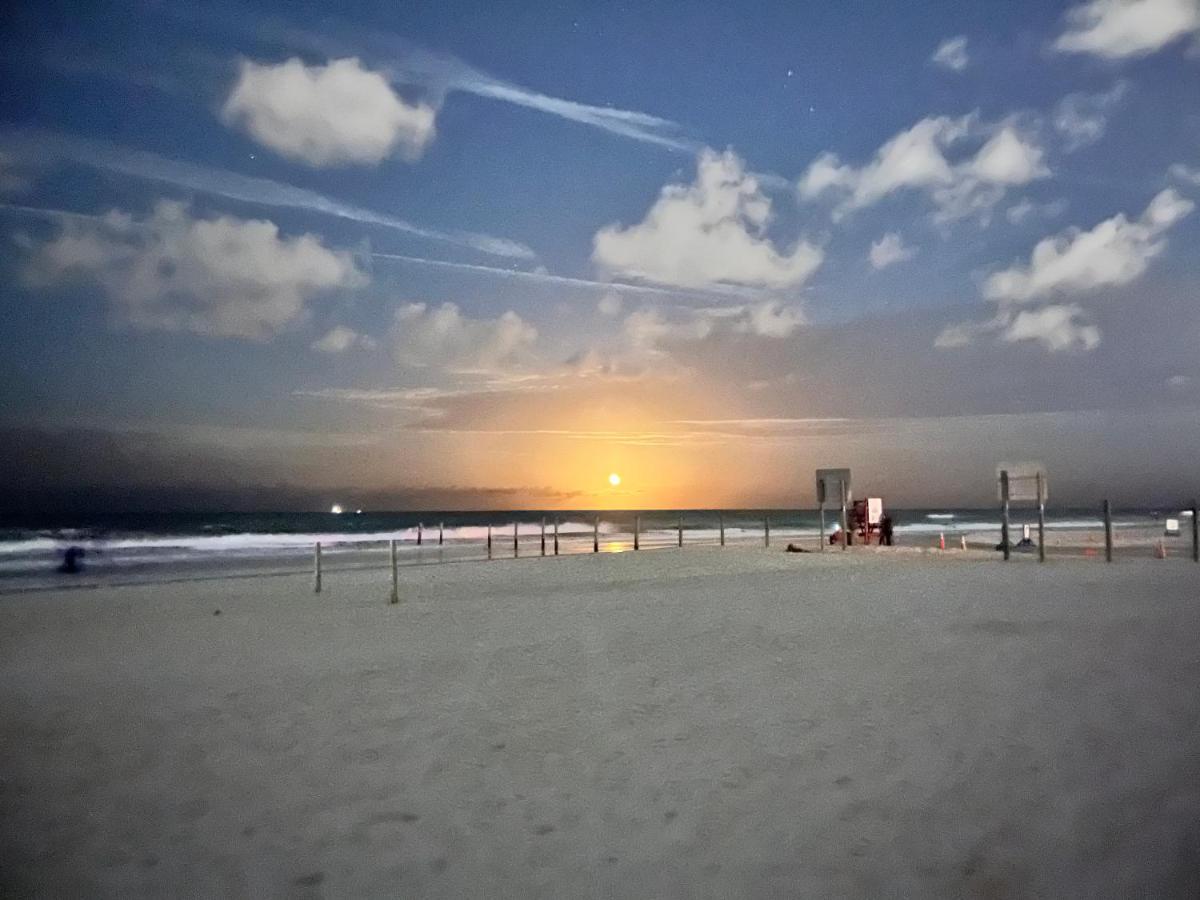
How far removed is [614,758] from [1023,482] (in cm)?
2027

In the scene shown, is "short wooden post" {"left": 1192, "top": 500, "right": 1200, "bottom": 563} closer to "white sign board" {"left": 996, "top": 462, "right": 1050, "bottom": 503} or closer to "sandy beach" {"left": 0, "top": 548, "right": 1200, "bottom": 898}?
"white sign board" {"left": 996, "top": 462, "right": 1050, "bottom": 503}

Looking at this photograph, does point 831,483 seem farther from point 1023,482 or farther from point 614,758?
point 614,758

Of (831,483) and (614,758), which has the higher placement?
(831,483)

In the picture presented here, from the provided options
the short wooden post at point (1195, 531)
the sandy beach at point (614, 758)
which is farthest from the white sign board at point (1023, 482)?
the sandy beach at point (614, 758)

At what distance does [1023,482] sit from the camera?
942 inches

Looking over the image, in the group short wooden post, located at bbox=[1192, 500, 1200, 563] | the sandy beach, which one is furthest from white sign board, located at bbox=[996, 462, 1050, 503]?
the sandy beach

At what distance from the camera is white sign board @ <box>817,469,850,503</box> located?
31.0 meters

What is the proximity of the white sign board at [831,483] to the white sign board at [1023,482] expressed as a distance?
716 cm

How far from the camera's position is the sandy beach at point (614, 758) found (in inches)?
181

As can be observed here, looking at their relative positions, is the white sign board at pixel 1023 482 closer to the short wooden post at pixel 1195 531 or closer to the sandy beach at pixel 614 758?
the short wooden post at pixel 1195 531

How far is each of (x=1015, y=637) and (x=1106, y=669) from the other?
7.06 ft

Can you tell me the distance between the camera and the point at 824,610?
47.9 ft

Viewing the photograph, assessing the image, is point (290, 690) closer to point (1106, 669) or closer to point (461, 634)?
point (461, 634)

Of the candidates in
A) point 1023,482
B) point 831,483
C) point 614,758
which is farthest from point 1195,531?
point 614,758
